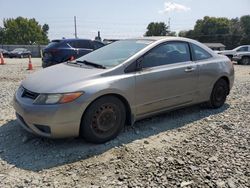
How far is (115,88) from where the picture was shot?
3773 millimetres

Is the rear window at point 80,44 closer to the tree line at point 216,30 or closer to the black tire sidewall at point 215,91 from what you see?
the black tire sidewall at point 215,91

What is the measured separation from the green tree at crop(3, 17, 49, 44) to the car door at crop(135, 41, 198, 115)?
7417 cm

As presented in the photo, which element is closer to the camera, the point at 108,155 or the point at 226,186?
the point at 226,186

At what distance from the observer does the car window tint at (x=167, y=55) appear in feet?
14.1

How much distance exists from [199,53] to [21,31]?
7467 cm

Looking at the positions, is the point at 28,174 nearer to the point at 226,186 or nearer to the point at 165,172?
the point at 165,172

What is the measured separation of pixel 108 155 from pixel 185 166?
0.98 m

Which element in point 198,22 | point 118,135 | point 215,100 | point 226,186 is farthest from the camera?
point 198,22

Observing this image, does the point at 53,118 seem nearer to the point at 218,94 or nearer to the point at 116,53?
the point at 116,53

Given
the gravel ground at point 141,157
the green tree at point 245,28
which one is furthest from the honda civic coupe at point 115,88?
the green tree at point 245,28

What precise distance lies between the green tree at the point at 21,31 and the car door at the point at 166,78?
243ft

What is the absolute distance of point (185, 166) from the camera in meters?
3.24

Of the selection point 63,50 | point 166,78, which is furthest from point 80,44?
point 166,78

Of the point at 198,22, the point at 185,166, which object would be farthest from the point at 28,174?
the point at 198,22
